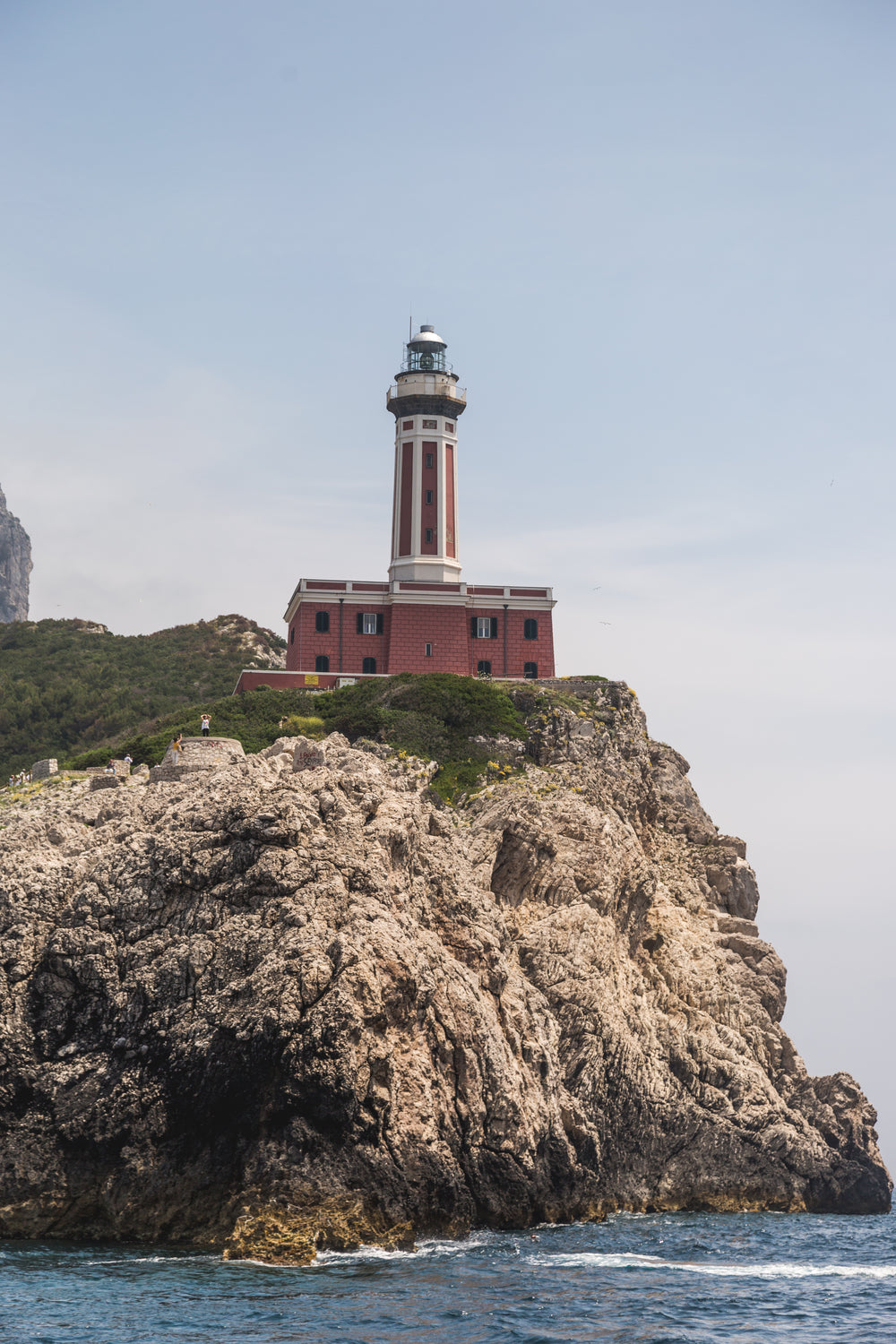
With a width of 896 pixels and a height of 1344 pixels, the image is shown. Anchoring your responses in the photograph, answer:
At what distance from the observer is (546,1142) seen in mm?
28641

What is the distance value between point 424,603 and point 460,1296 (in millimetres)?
44895

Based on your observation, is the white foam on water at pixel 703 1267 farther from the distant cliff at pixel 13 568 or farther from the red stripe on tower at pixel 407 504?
the distant cliff at pixel 13 568

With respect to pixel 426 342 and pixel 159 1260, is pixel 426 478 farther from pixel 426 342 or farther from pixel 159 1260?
pixel 159 1260

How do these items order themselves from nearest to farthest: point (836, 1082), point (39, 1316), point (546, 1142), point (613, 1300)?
point (39, 1316), point (613, 1300), point (546, 1142), point (836, 1082)

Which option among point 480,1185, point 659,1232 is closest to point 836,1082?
point 659,1232

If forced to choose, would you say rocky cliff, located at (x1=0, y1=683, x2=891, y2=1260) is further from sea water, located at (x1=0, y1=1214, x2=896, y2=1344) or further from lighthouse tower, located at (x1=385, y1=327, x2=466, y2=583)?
lighthouse tower, located at (x1=385, y1=327, x2=466, y2=583)

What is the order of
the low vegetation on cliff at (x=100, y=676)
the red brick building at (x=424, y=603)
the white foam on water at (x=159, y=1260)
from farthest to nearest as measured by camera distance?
the low vegetation on cliff at (x=100, y=676)
the red brick building at (x=424, y=603)
the white foam on water at (x=159, y=1260)

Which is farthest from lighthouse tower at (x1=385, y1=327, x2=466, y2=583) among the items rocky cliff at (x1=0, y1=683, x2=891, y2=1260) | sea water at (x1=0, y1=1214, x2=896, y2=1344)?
sea water at (x1=0, y1=1214, x2=896, y2=1344)

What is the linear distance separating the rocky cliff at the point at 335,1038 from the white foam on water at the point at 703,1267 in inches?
91.2

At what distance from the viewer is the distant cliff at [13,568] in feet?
494

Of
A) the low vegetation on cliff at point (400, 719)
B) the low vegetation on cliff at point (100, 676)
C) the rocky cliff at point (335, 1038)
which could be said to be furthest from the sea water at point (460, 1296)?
the low vegetation on cliff at point (100, 676)

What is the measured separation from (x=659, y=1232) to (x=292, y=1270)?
424 inches

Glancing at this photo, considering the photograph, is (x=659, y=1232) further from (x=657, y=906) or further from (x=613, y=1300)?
(x=657, y=906)

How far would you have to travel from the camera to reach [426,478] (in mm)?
65062
